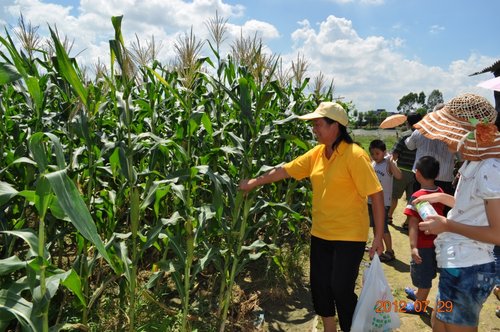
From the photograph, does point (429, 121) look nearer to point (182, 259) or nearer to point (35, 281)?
point (182, 259)

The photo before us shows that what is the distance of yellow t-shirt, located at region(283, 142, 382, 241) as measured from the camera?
2.74m

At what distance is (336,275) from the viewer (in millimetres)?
2922

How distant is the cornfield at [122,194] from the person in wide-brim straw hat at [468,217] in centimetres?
124

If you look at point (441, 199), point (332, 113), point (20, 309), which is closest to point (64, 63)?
point (20, 309)

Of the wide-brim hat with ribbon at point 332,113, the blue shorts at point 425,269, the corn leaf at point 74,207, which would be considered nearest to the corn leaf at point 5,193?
the corn leaf at point 74,207

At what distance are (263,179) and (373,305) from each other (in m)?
1.25

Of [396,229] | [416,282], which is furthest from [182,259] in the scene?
[396,229]

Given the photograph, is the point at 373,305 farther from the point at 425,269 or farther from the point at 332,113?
the point at 332,113

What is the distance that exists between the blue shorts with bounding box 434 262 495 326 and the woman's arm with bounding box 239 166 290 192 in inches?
53.3

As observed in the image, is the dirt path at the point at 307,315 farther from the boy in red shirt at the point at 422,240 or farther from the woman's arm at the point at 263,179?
the woman's arm at the point at 263,179

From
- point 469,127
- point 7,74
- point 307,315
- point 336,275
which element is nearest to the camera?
point 7,74

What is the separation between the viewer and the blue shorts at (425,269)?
11.2 feet

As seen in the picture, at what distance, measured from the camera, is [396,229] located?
6395mm

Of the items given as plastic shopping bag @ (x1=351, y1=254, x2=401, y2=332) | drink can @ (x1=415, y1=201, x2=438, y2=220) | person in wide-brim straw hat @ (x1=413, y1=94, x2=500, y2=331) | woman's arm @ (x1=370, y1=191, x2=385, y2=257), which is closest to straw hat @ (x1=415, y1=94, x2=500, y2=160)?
person in wide-brim straw hat @ (x1=413, y1=94, x2=500, y2=331)
